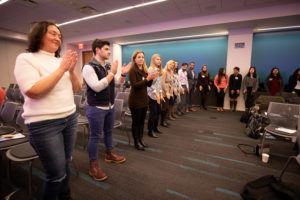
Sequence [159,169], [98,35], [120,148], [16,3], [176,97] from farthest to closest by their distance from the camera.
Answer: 1. [98,35]
2. [16,3]
3. [176,97]
4. [120,148]
5. [159,169]

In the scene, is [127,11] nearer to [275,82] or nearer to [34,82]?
[34,82]

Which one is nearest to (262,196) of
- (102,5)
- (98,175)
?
(98,175)

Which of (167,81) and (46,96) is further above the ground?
(167,81)

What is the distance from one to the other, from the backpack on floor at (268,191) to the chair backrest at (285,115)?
1222 mm

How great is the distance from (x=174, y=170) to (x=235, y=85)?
4.84 metres

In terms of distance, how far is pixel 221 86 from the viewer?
5.95 metres

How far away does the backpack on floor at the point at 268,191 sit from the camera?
4.85ft

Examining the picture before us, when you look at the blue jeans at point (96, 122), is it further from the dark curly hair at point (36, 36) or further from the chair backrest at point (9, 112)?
the chair backrest at point (9, 112)

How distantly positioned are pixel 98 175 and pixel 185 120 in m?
3.13

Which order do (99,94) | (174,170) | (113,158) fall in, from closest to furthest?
(99,94) → (174,170) → (113,158)

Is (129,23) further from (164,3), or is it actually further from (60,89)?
(60,89)

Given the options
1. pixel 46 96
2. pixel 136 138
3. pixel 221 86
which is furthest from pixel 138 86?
pixel 221 86

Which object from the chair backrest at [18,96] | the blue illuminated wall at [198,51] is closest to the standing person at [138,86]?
the chair backrest at [18,96]

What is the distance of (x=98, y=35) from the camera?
7.97 m
